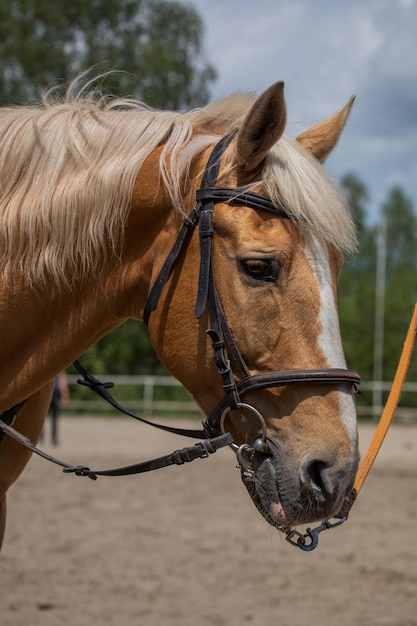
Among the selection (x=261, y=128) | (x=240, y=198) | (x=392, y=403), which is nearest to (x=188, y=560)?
(x=392, y=403)

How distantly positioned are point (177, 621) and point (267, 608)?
0.73m

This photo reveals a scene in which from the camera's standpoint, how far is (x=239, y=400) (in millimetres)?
2256

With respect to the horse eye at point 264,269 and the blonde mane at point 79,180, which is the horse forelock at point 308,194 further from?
the horse eye at point 264,269

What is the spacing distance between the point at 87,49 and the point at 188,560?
80.4 feet

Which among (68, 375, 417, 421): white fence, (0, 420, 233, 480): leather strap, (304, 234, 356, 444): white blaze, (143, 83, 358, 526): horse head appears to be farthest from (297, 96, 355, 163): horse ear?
(68, 375, 417, 421): white fence

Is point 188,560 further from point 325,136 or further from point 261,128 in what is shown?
point 261,128

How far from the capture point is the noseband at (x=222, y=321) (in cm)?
218

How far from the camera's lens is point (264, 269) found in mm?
2223

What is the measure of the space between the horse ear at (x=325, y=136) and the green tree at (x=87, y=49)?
24.0 meters

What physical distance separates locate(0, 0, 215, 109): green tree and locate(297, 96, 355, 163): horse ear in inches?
945

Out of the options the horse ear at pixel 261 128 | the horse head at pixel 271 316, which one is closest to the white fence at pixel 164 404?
the horse head at pixel 271 316

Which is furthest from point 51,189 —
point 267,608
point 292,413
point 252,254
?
point 267,608

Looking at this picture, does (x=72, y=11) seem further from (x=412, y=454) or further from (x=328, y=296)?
(x=328, y=296)

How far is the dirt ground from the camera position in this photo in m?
5.21
